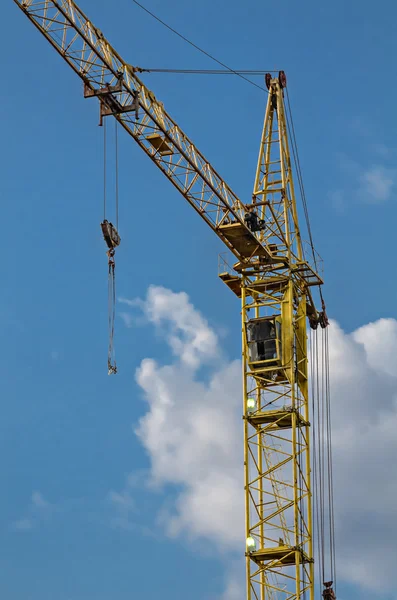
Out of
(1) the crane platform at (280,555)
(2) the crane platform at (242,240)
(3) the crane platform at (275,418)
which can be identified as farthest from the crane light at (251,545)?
(2) the crane platform at (242,240)

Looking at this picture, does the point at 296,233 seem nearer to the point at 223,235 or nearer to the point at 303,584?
the point at 223,235

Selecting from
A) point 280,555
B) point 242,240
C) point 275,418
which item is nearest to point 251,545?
point 280,555

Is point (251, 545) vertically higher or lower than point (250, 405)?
lower

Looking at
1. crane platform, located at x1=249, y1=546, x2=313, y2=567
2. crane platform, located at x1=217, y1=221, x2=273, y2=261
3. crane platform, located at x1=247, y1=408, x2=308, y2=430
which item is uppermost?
crane platform, located at x1=217, y1=221, x2=273, y2=261

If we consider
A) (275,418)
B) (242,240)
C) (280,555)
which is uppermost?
(242,240)

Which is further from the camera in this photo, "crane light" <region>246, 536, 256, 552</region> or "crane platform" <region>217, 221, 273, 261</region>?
"crane platform" <region>217, 221, 273, 261</region>

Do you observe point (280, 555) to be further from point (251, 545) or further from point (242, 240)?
point (242, 240)

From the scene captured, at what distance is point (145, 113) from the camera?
264ft

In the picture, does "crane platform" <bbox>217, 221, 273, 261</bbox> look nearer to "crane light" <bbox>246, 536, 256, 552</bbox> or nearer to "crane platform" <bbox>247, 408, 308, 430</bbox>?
"crane platform" <bbox>247, 408, 308, 430</bbox>

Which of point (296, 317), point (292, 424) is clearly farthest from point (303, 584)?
point (296, 317)

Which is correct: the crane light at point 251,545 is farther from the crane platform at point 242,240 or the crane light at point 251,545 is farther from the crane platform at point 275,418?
the crane platform at point 242,240

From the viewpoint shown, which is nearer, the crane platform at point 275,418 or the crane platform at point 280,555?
the crane platform at point 280,555

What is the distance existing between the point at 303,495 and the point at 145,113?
71.7ft

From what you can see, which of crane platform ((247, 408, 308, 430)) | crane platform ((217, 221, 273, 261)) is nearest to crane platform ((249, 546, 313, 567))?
crane platform ((247, 408, 308, 430))
